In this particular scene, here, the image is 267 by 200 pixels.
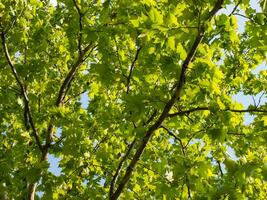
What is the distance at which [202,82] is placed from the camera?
19.9ft

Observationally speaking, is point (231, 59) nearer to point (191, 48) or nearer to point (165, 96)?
point (165, 96)

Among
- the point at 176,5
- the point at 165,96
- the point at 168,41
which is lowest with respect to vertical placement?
the point at 168,41

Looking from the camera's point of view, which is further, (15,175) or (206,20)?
(15,175)

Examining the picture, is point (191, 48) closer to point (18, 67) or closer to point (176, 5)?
point (176, 5)

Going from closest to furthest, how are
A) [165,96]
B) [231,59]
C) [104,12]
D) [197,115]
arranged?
[165,96], [197,115], [104,12], [231,59]

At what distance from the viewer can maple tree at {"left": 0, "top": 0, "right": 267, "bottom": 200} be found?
231 inches

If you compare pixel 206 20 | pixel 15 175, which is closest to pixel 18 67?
pixel 15 175

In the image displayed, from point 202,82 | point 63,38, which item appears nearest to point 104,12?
point 202,82

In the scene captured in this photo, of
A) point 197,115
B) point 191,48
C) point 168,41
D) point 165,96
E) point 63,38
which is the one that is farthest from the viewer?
point 63,38

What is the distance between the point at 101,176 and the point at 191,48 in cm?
484

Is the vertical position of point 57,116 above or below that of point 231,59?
below

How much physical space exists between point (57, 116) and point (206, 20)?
545 centimetres

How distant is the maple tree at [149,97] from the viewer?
19.2 feet

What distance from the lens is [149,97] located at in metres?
6.16
